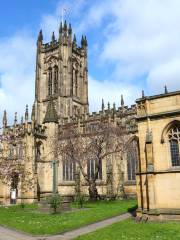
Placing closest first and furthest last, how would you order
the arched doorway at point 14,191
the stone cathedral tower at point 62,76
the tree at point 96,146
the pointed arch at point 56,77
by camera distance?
1. the tree at point 96,146
2. the arched doorway at point 14,191
3. the stone cathedral tower at point 62,76
4. the pointed arch at point 56,77

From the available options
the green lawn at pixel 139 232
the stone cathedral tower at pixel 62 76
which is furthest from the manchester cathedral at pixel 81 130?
the green lawn at pixel 139 232

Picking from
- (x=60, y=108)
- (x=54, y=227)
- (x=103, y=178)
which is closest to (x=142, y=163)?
(x=54, y=227)

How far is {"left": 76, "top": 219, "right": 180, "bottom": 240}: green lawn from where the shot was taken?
504 inches

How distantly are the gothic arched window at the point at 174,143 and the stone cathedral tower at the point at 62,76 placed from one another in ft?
128

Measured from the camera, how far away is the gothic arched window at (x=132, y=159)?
125 ft

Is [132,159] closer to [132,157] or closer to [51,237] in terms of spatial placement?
[132,157]

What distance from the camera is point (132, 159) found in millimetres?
38688

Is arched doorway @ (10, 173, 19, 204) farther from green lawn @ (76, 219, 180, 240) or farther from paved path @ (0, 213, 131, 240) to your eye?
green lawn @ (76, 219, 180, 240)

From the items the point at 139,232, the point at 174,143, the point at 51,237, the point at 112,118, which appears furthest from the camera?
the point at 112,118

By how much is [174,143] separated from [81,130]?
2630 centimetres

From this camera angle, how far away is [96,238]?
12.9 m

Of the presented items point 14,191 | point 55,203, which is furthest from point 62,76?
point 55,203

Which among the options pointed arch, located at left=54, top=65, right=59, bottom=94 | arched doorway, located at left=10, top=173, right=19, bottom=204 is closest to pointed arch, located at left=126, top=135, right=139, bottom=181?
arched doorway, located at left=10, top=173, right=19, bottom=204

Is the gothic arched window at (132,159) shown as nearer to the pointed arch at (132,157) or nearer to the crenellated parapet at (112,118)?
the pointed arch at (132,157)
